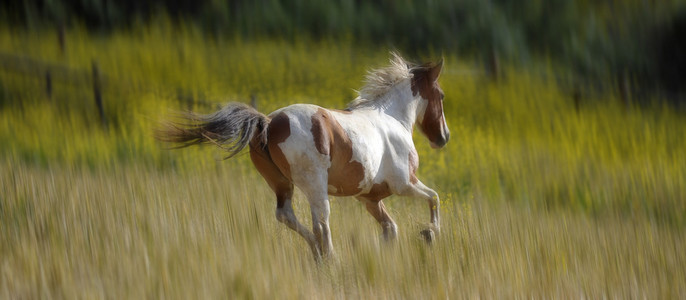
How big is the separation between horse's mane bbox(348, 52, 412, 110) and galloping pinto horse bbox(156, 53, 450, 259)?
0.06ft

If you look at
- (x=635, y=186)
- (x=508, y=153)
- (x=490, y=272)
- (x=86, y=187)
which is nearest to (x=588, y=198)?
(x=635, y=186)

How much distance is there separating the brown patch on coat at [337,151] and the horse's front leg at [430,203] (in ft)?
2.04

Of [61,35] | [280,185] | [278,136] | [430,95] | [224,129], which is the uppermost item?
[61,35]

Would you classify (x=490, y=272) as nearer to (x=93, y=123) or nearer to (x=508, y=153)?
(x=508, y=153)

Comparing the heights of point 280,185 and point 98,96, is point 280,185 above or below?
below

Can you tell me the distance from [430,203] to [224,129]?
1961 millimetres

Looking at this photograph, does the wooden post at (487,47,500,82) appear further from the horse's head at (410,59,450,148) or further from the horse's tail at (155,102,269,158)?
the horse's tail at (155,102,269,158)

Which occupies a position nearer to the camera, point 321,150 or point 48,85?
point 321,150

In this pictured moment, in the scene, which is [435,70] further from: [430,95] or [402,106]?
[402,106]

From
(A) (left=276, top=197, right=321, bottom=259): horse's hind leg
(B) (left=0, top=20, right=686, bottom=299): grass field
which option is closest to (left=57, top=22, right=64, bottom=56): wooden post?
(B) (left=0, top=20, right=686, bottom=299): grass field


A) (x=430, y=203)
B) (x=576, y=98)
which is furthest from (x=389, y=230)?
(x=576, y=98)

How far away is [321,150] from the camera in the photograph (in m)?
5.41

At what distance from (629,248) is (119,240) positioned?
4.19 m

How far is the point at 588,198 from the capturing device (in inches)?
424
